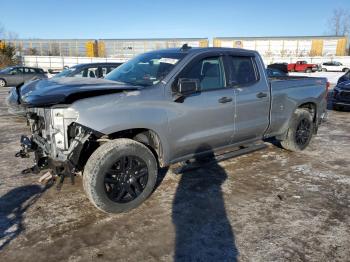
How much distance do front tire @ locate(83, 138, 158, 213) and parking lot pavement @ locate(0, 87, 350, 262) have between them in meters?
0.17

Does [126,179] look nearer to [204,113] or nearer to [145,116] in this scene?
[145,116]

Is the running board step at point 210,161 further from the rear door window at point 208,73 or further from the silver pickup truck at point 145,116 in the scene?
the rear door window at point 208,73

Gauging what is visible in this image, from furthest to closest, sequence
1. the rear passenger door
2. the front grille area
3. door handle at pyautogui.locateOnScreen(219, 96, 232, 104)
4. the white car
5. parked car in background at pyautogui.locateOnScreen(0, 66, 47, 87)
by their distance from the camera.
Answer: the white car < parked car in background at pyautogui.locateOnScreen(0, 66, 47, 87) < the front grille area < the rear passenger door < door handle at pyautogui.locateOnScreen(219, 96, 232, 104)

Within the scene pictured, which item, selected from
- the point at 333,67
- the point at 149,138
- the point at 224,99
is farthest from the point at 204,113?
the point at 333,67

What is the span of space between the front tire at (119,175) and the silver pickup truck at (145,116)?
1 centimetres

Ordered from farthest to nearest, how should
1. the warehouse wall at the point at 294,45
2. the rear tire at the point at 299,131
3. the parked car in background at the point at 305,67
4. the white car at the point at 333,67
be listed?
the warehouse wall at the point at 294,45 < the white car at the point at 333,67 < the parked car in background at the point at 305,67 < the rear tire at the point at 299,131

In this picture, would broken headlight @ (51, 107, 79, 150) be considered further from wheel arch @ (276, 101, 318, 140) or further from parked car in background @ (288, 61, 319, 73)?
parked car in background @ (288, 61, 319, 73)

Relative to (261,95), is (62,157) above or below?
below

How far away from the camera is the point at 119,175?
12.9 feet

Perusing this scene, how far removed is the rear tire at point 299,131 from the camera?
20.4 feet

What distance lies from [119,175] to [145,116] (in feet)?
2.44

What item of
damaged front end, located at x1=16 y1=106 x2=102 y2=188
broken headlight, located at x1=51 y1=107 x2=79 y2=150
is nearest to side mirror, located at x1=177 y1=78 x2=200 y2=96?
damaged front end, located at x1=16 y1=106 x2=102 y2=188

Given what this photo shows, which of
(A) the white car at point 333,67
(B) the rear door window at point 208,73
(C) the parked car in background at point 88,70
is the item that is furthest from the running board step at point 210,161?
(A) the white car at point 333,67

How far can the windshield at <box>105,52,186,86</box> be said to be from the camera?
14.4 ft
